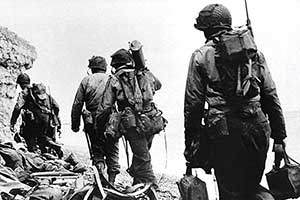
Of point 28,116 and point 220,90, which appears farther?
point 28,116

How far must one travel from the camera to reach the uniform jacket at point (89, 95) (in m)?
9.15

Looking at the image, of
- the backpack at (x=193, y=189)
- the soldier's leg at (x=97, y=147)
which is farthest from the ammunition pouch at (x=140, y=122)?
the backpack at (x=193, y=189)

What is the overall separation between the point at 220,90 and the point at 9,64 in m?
15.0

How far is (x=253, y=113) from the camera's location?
4.73 m

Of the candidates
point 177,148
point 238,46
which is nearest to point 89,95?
point 238,46

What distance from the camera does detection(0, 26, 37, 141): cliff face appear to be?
60.7 ft

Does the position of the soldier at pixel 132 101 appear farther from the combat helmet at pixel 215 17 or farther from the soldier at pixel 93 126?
the combat helmet at pixel 215 17

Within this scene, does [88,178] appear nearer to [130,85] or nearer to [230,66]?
[130,85]

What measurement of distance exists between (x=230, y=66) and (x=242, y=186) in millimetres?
961

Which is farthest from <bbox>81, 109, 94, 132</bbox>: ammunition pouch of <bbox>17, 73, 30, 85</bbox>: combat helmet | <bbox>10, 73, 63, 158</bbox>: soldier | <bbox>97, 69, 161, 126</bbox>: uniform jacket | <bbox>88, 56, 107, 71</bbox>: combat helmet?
<bbox>17, 73, 30, 85</bbox>: combat helmet

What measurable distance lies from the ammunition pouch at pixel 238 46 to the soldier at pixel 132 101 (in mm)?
3329

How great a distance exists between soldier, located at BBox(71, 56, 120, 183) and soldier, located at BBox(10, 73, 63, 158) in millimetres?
3263

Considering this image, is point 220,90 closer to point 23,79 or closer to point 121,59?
point 121,59

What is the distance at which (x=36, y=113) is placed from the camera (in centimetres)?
1249
